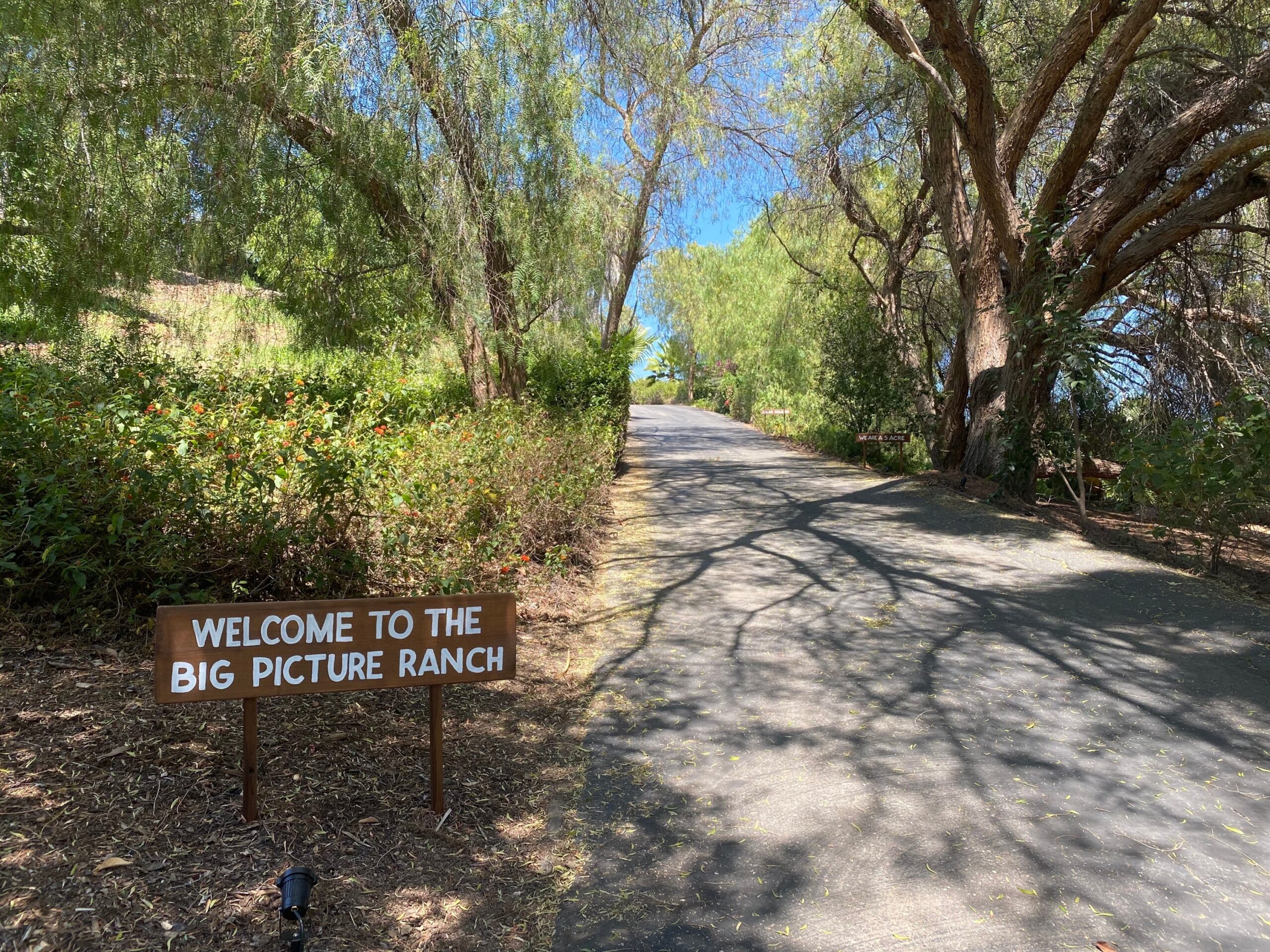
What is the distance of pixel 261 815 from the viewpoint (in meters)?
3.16

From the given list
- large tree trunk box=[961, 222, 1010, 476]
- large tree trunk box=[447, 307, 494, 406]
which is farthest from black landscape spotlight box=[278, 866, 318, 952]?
large tree trunk box=[961, 222, 1010, 476]

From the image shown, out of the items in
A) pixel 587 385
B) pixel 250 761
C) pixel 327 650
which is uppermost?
pixel 587 385

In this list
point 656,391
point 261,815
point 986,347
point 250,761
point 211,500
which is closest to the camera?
point 250,761

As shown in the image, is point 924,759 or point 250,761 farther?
point 924,759

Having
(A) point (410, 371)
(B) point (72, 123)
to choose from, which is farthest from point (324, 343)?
(B) point (72, 123)

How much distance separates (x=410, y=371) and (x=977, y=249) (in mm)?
8454

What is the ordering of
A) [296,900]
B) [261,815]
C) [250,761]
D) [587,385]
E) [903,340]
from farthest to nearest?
[903,340], [587,385], [261,815], [250,761], [296,900]

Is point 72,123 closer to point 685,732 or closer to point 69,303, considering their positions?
point 69,303

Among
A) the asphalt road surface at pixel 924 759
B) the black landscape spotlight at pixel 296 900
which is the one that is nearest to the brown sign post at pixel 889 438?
the asphalt road surface at pixel 924 759

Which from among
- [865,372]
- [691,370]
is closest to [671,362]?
[691,370]

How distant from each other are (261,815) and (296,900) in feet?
2.78

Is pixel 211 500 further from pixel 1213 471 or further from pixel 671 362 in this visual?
pixel 671 362

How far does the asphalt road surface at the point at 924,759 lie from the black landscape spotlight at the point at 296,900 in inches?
33.9

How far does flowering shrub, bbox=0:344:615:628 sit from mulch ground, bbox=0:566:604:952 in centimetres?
42
